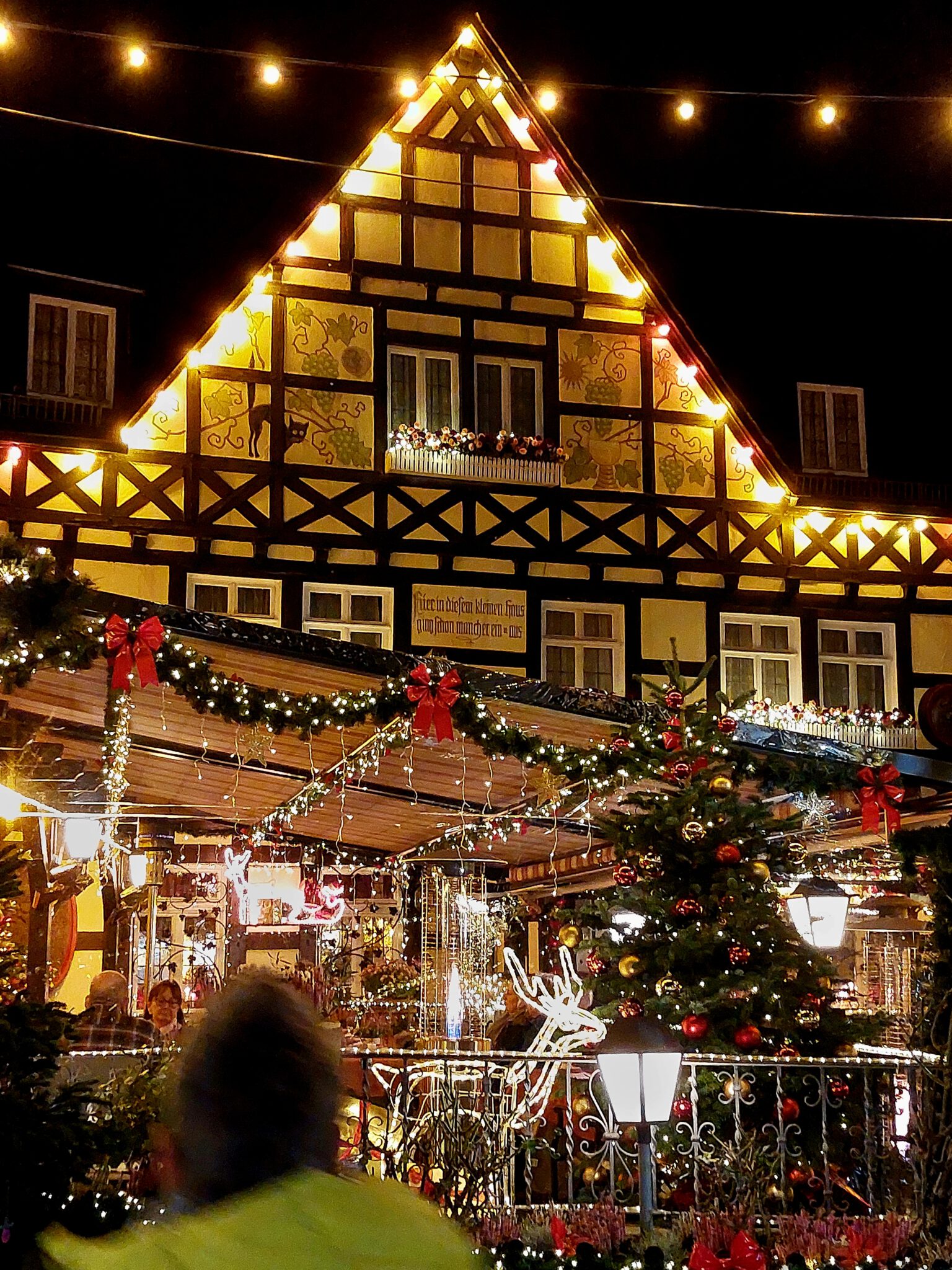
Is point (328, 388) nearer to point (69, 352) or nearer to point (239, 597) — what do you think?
point (239, 597)

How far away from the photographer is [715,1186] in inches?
273

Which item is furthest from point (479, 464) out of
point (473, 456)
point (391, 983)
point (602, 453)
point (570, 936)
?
point (570, 936)

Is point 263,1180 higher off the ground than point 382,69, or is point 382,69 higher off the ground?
point 382,69

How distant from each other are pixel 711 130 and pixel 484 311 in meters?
4.20

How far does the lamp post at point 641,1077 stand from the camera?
562cm

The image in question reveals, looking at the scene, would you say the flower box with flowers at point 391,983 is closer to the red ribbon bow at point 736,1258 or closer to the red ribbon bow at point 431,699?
the red ribbon bow at point 431,699

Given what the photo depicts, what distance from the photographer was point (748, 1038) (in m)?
7.87

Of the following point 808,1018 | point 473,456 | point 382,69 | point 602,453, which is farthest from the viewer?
point 602,453

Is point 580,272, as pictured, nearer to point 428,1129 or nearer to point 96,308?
point 96,308

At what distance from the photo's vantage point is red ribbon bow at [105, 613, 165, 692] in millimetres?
7844

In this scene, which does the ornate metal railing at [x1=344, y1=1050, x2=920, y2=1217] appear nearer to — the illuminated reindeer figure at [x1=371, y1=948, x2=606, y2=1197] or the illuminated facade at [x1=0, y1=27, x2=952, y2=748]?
the illuminated reindeer figure at [x1=371, y1=948, x2=606, y2=1197]

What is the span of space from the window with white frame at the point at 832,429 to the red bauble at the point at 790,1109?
39.5 feet

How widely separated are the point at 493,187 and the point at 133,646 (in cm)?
1048

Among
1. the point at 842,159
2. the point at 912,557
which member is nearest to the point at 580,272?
the point at 842,159
